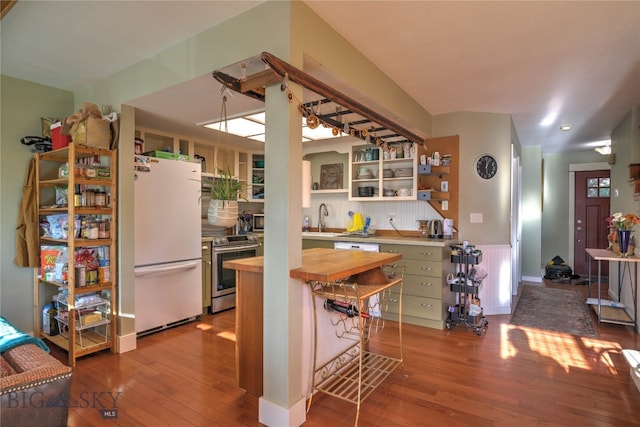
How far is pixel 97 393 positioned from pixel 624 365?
4082 millimetres

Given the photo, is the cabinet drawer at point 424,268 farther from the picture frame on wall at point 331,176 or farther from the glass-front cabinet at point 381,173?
the picture frame on wall at point 331,176

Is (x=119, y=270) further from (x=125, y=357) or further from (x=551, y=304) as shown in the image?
(x=551, y=304)

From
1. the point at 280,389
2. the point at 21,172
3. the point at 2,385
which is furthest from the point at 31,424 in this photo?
the point at 21,172

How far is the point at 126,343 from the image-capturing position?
3.04 metres

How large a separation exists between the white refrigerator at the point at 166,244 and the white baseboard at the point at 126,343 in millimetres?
210

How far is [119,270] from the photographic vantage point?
301 centimetres

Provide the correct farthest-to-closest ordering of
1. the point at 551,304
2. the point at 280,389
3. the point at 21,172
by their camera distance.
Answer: the point at 551,304
the point at 21,172
the point at 280,389

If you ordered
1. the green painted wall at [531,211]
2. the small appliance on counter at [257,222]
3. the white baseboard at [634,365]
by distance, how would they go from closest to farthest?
the white baseboard at [634,365], the small appliance on counter at [257,222], the green painted wall at [531,211]

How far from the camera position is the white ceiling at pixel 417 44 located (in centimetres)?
207

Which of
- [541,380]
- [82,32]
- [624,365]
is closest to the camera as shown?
[82,32]

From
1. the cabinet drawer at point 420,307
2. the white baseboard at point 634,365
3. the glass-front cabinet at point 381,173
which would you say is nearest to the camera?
the white baseboard at point 634,365

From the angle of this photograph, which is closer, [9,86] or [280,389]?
[280,389]

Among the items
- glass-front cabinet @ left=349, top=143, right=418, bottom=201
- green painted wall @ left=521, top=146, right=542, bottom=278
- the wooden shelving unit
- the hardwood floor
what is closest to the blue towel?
the hardwood floor

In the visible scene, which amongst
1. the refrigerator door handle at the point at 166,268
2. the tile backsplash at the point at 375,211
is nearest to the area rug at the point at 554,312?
the tile backsplash at the point at 375,211
